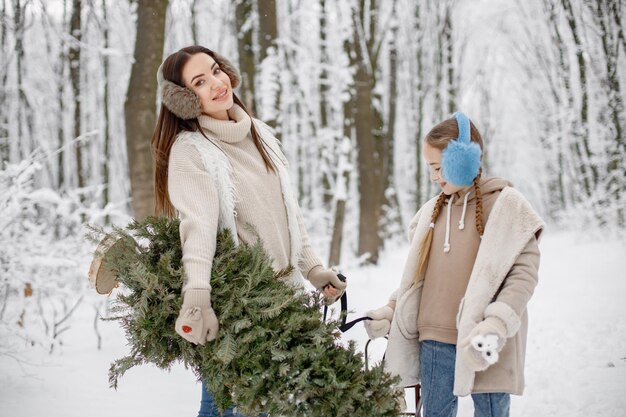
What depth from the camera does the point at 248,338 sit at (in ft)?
7.25

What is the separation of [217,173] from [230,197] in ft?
0.41

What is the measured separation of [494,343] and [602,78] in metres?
10.7

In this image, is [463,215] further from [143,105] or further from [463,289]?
[143,105]

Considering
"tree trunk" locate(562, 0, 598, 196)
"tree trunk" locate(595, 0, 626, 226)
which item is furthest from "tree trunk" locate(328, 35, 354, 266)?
"tree trunk" locate(562, 0, 598, 196)

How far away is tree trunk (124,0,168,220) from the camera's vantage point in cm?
565

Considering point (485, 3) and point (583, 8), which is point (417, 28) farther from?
point (583, 8)

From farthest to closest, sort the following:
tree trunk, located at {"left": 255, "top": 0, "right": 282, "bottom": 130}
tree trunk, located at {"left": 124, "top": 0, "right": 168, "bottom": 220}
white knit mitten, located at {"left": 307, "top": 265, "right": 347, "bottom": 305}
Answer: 1. tree trunk, located at {"left": 255, "top": 0, "right": 282, "bottom": 130}
2. tree trunk, located at {"left": 124, "top": 0, "right": 168, "bottom": 220}
3. white knit mitten, located at {"left": 307, "top": 265, "right": 347, "bottom": 305}

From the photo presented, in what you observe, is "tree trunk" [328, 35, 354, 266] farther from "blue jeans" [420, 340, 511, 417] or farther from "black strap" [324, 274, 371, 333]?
"blue jeans" [420, 340, 511, 417]

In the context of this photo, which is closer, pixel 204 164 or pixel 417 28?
pixel 204 164

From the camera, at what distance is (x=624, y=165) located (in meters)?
10.7

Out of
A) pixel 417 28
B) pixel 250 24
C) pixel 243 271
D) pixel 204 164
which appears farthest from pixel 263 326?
pixel 417 28

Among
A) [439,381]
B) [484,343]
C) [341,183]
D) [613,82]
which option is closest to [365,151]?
[341,183]

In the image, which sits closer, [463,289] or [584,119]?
[463,289]

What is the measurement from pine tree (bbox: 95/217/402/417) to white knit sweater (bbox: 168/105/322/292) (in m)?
0.10
